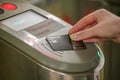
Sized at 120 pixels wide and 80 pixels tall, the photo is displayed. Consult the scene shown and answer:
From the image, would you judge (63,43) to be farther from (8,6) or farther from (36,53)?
(8,6)

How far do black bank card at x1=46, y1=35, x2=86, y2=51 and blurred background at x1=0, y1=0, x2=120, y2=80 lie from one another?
335 millimetres

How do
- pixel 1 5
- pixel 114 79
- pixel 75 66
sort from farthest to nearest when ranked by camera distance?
1. pixel 114 79
2. pixel 1 5
3. pixel 75 66

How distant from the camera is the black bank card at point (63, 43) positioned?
53cm

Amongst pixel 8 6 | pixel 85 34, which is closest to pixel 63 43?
pixel 85 34

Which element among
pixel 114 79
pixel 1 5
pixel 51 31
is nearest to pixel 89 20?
pixel 51 31

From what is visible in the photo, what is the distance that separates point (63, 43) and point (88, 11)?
0.48 meters

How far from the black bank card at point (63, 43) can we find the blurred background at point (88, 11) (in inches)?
13.2

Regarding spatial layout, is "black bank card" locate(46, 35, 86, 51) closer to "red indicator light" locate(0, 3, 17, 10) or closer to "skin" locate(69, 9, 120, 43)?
"skin" locate(69, 9, 120, 43)

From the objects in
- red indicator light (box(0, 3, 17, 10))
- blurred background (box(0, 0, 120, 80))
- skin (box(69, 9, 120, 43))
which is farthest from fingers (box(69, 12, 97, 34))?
blurred background (box(0, 0, 120, 80))

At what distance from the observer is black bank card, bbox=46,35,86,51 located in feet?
1.72

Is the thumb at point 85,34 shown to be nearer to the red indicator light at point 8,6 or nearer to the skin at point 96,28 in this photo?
the skin at point 96,28

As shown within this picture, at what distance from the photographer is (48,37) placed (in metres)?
0.54

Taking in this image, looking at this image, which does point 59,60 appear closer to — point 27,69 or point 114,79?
point 27,69

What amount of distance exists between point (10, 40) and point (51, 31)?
0.29ft
